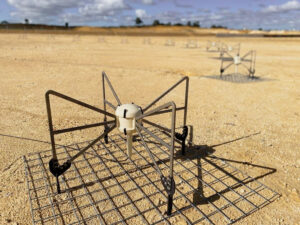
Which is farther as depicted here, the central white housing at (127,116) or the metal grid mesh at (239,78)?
the metal grid mesh at (239,78)

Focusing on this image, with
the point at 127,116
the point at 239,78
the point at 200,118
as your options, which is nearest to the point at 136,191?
the point at 127,116

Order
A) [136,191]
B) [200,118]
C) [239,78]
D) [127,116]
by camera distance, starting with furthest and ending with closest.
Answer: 1. [239,78]
2. [200,118]
3. [136,191]
4. [127,116]

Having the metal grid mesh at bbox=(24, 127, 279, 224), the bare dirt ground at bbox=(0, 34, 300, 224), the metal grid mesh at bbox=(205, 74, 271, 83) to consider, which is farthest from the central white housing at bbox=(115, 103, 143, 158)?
the metal grid mesh at bbox=(205, 74, 271, 83)

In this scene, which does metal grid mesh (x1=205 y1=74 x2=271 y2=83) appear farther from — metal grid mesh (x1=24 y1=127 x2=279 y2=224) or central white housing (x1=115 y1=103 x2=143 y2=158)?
central white housing (x1=115 y1=103 x2=143 y2=158)

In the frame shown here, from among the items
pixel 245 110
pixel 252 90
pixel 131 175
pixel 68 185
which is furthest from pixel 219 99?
pixel 68 185

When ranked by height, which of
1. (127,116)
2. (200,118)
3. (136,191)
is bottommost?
(136,191)

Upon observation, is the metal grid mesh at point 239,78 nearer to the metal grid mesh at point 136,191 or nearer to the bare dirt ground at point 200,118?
the bare dirt ground at point 200,118

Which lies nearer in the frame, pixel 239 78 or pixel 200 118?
pixel 200 118

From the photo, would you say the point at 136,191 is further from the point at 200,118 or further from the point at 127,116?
the point at 200,118

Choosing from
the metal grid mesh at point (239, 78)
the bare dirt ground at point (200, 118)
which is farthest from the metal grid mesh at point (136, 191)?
the metal grid mesh at point (239, 78)
